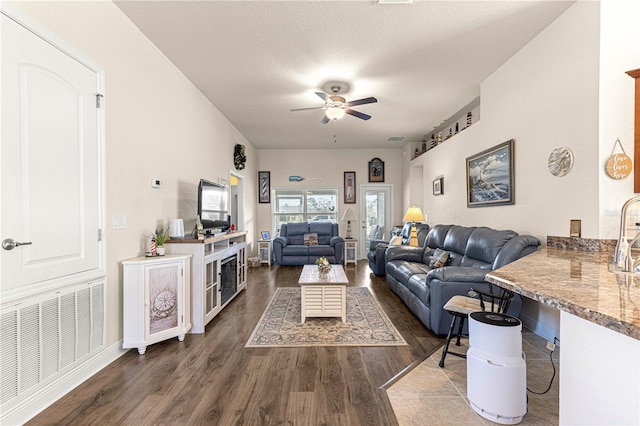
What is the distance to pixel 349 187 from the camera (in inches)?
298

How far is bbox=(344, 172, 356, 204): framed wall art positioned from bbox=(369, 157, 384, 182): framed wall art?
1.52ft

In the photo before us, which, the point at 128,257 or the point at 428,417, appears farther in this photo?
the point at 128,257

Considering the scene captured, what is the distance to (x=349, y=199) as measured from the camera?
24.8 ft

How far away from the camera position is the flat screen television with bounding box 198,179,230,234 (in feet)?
11.4

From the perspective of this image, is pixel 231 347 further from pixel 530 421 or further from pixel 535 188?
pixel 535 188

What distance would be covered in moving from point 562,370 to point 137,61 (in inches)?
144

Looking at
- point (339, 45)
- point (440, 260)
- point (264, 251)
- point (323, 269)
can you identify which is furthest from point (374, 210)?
point (339, 45)

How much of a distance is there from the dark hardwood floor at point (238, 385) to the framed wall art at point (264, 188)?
189 inches

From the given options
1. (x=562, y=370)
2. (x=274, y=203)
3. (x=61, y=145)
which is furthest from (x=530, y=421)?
(x=274, y=203)

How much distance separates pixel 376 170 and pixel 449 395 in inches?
241

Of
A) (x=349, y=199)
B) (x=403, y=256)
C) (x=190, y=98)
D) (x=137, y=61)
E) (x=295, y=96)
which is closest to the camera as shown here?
(x=137, y=61)

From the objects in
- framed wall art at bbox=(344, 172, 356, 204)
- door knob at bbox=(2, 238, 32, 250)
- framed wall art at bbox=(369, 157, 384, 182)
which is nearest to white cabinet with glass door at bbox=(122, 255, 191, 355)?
door knob at bbox=(2, 238, 32, 250)

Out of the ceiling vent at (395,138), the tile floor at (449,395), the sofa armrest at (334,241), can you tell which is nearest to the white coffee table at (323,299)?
the tile floor at (449,395)

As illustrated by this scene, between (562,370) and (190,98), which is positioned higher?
(190,98)
